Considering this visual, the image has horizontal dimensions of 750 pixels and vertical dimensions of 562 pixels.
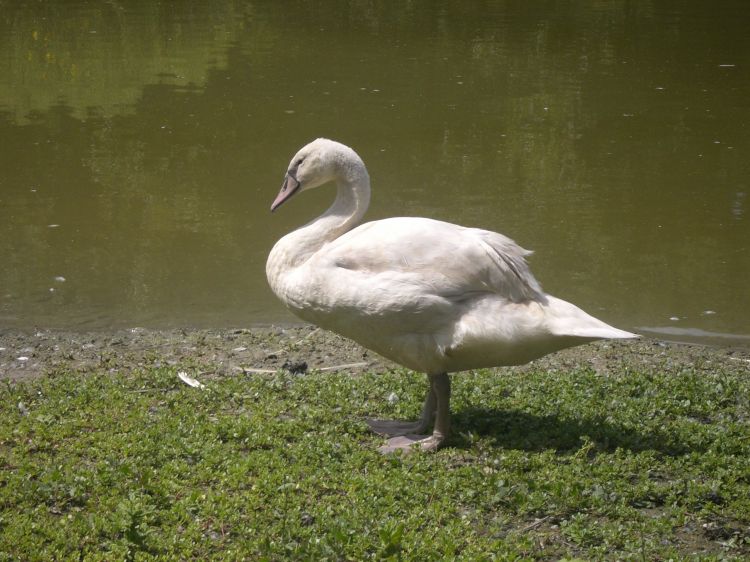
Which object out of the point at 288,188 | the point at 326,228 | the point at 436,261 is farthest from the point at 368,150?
the point at 436,261

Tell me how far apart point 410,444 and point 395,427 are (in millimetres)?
281

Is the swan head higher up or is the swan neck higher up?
the swan head

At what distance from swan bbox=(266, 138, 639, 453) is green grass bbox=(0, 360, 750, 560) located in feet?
1.42

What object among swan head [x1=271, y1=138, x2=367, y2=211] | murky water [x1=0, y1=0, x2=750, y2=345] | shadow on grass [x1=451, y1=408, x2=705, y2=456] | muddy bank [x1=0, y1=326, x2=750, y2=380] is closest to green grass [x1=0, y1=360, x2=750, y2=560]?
shadow on grass [x1=451, y1=408, x2=705, y2=456]

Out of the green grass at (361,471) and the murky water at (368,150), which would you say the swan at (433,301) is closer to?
the green grass at (361,471)

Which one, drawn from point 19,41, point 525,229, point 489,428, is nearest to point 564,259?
point 525,229

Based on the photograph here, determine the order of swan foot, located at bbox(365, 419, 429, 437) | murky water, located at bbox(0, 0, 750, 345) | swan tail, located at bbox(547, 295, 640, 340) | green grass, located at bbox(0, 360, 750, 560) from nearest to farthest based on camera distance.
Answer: green grass, located at bbox(0, 360, 750, 560) < swan tail, located at bbox(547, 295, 640, 340) < swan foot, located at bbox(365, 419, 429, 437) < murky water, located at bbox(0, 0, 750, 345)

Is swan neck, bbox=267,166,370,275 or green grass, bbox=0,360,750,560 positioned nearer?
green grass, bbox=0,360,750,560

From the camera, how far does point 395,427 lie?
523 cm

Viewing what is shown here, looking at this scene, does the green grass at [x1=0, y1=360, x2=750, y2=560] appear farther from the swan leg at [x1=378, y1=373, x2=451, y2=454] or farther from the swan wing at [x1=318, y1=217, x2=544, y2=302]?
the swan wing at [x1=318, y1=217, x2=544, y2=302]

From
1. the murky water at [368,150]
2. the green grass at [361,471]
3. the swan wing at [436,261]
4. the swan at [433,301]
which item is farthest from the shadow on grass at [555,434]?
A: the murky water at [368,150]

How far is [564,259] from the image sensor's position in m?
8.12

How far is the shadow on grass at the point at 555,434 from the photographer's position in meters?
4.93

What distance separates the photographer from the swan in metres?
4.69
